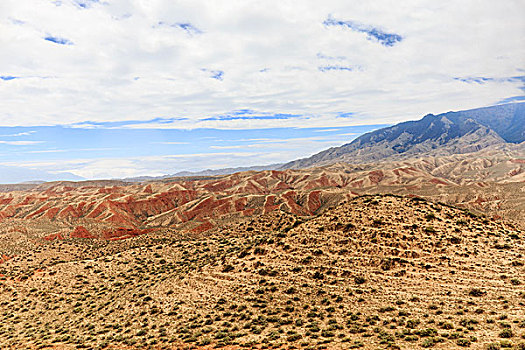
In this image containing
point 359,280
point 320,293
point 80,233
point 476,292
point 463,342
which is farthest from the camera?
point 80,233

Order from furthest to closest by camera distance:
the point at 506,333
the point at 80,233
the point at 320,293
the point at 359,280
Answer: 1. the point at 80,233
2. the point at 359,280
3. the point at 320,293
4. the point at 506,333

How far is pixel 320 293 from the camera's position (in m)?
25.9

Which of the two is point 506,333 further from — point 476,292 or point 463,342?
point 476,292

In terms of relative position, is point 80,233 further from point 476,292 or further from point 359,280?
point 476,292

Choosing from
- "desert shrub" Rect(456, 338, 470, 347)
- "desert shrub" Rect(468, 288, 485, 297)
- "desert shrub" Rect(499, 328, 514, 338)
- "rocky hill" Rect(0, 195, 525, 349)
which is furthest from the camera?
"desert shrub" Rect(468, 288, 485, 297)

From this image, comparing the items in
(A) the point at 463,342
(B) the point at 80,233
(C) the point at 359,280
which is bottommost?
(B) the point at 80,233

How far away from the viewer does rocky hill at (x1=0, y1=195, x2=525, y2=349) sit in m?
19.8

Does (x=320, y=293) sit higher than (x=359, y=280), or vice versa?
(x=359, y=280)

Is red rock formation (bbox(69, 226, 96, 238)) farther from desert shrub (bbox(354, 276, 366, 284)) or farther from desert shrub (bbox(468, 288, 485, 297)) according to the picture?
desert shrub (bbox(468, 288, 485, 297))

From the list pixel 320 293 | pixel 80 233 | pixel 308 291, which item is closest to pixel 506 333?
pixel 320 293

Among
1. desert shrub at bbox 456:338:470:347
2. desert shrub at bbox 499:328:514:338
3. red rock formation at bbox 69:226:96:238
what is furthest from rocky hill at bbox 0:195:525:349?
red rock formation at bbox 69:226:96:238

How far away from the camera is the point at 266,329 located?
72.2 feet

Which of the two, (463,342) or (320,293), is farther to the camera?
(320,293)

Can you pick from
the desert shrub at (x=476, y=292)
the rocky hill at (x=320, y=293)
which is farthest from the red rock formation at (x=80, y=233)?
the desert shrub at (x=476, y=292)
